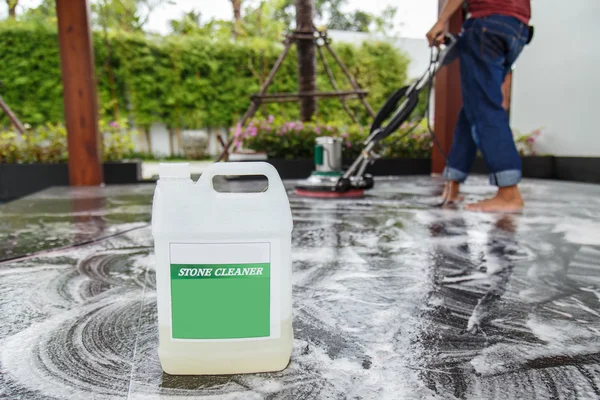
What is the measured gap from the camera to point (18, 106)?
8.65 meters

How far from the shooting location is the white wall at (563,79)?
4.87m

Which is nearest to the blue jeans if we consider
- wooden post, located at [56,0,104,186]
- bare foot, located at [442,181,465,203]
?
bare foot, located at [442,181,465,203]

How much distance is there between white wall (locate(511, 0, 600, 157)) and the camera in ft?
16.0

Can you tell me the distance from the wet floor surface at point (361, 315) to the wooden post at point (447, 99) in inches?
126

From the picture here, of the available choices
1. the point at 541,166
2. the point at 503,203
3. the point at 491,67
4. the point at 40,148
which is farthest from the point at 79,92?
the point at 541,166

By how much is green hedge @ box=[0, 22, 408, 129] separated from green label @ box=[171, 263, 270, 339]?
835 cm

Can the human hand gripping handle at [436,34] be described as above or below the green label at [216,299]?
above

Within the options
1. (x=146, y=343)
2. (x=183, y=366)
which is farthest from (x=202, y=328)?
(x=146, y=343)

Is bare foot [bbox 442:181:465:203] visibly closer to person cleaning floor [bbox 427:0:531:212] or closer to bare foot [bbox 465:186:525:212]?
bare foot [bbox 465:186:525:212]

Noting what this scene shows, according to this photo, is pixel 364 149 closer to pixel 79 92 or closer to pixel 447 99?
pixel 447 99

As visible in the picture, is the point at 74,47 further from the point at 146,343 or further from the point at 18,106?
the point at 18,106

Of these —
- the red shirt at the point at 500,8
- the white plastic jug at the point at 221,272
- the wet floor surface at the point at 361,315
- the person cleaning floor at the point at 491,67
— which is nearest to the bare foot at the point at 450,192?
the person cleaning floor at the point at 491,67

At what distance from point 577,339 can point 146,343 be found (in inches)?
31.5

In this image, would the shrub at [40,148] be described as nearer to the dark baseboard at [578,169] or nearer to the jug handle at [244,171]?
the jug handle at [244,171]
